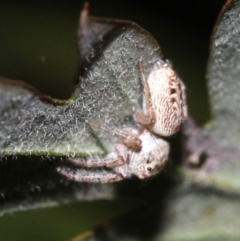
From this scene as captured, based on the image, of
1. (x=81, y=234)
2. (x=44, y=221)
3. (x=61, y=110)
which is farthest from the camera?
(x=44, y=221)

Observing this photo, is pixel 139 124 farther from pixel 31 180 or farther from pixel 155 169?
pixel 31 180

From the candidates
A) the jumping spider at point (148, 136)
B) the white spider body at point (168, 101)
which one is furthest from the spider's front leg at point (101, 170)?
the white spider body at point (168, 101)

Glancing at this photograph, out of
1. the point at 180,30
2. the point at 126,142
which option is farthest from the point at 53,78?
the point at 180,30

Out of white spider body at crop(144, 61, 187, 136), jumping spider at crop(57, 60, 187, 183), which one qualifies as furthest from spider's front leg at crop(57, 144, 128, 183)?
white spider body at crop(144, 61, 187, 136)

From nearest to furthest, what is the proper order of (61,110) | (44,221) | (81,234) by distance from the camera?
(61,110) → (81,234) → (44,221)

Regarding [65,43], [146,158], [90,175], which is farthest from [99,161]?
[65,43]

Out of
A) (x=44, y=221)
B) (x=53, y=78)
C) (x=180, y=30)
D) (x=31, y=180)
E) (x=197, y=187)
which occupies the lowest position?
(x=44, y=221)
